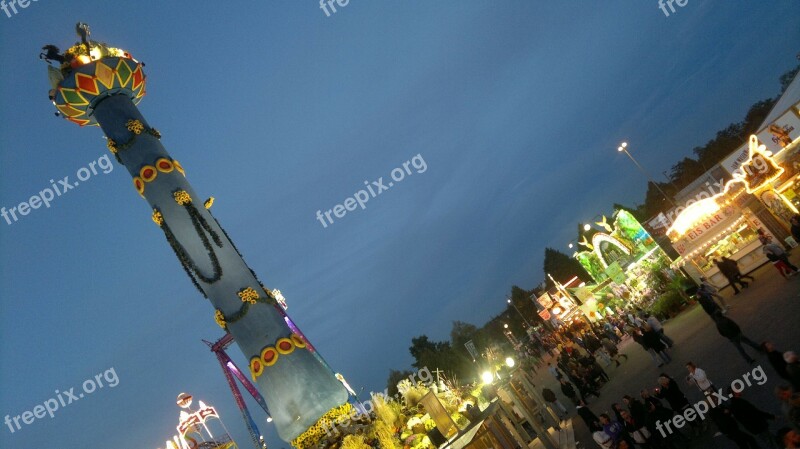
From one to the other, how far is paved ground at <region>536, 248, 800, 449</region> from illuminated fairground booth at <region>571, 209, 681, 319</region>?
20.1ft

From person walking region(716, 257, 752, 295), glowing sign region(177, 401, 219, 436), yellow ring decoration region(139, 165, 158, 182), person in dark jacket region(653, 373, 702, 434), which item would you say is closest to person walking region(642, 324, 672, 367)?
person in dark jacket region(653, 373, 702, 434)

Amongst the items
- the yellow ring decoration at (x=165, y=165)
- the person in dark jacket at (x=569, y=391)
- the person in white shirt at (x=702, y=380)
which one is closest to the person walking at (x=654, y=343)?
the person in dark jacket at (x=569, y=391)

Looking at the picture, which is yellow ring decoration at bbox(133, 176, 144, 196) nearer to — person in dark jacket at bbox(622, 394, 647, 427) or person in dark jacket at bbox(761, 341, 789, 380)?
person in dark jacket at bbox(622, 394, 647, 427)

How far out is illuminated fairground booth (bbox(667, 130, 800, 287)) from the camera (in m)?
19.0

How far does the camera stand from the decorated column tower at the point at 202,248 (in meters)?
14.9

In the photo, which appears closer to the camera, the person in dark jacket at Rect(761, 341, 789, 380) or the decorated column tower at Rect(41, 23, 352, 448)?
the person in dark jacket at Rect(761, 341, 789, 380)

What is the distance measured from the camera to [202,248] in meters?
15.8

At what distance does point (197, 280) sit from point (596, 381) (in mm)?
15919

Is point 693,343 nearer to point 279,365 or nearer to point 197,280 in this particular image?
point 279,365

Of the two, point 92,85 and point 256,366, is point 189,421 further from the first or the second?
point 92,85

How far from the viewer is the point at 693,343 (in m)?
15.4

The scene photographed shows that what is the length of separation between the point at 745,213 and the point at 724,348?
1104 centimetres

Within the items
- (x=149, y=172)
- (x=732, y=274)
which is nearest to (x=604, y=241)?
(x=732, y=274)

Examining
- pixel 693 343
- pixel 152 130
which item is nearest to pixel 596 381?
pixel 693 343
